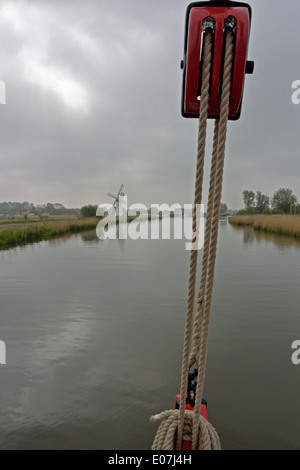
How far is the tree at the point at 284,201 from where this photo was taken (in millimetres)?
56888

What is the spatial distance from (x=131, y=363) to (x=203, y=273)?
11.0 ft

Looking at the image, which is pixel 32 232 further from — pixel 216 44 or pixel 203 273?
pixel 216 44

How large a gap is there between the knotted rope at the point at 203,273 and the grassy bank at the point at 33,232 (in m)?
18.1

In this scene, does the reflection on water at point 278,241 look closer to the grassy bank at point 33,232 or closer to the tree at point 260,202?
the grassy bank at point 33,232

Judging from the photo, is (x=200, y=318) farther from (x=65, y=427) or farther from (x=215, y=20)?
(x=65, y=427)

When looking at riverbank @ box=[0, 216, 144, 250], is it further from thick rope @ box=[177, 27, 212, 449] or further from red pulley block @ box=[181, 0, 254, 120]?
red pulley block @ box=[181, 0, 254, 120]

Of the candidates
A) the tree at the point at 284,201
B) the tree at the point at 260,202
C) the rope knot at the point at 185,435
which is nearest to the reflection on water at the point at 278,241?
the rope knot at the point at 185,435

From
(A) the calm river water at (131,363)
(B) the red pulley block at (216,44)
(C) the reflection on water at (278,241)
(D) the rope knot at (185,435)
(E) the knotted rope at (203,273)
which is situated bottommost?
(A) the calm river water at (131,363)

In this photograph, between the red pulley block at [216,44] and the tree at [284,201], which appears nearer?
the red pulley block at [216,44]

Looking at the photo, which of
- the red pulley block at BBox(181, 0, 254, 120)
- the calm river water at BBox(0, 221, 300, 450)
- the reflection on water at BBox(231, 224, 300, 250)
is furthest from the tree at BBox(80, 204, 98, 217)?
the red pulley block at BBox(181, 0, 254, 120)

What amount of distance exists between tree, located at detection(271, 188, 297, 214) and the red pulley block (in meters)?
61.7

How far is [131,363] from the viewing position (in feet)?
13.5

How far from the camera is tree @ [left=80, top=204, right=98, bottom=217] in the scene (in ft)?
151

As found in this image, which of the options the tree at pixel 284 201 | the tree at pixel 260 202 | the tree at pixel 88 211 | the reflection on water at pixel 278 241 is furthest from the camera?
the tree at pixel 260 202
